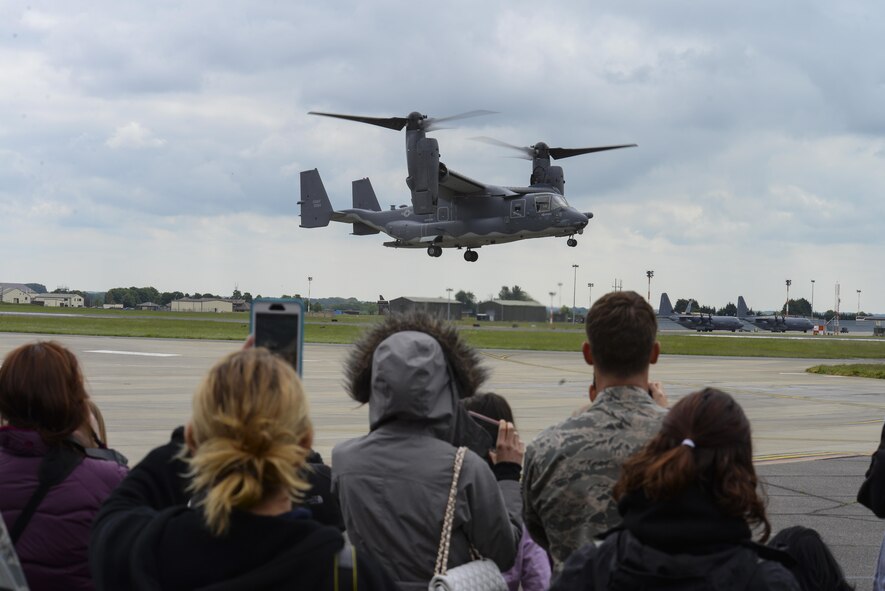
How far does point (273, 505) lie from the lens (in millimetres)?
2500

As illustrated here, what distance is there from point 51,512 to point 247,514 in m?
1.50

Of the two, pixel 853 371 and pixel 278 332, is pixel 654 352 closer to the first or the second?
pixel 278 332

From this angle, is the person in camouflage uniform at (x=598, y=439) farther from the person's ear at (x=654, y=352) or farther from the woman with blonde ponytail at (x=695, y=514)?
the woman with blonde ponytail at (x=695, y=514)

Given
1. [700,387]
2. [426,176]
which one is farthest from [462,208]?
[700,387]

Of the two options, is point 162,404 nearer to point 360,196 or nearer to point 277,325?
point 277,325

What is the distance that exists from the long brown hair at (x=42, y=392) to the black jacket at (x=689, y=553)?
7.18 feet

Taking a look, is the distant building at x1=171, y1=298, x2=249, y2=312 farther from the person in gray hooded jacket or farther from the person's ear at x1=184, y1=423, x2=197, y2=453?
the person's ear at x1=184, y1=423, x2=197, y2=453

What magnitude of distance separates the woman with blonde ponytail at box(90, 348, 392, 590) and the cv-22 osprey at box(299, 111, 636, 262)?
42.1 m

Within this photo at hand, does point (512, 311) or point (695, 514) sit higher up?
point (512, 311)

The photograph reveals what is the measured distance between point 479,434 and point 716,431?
1409mm

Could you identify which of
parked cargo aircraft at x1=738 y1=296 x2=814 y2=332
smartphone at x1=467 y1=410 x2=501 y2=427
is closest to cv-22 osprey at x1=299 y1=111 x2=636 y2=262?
smartphone at x1=467 y1=410 x2=501 y2=427

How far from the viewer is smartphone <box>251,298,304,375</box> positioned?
334 cm

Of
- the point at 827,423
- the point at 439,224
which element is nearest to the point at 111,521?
the point at 827,423

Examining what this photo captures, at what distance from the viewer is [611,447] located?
12.0ft
